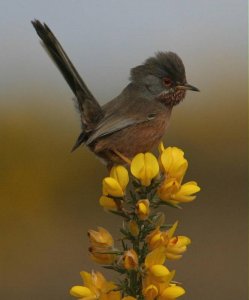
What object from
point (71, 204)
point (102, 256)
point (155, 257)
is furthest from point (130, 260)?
point (71, 204)

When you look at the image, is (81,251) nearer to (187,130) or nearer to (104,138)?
(187,130)

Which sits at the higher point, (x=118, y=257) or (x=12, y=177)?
(x=12, y=177)

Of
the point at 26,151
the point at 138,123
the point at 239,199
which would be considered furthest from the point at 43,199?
the point at 138,123

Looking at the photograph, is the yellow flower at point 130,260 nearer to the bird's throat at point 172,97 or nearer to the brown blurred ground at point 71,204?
the bird's throat at point 172,97

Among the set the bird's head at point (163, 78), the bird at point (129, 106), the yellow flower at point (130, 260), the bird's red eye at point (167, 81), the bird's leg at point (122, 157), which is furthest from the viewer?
the bird's red eye at point (167, 81)

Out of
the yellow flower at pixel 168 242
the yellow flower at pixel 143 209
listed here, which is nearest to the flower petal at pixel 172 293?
the yellow flower at pixel 168 242

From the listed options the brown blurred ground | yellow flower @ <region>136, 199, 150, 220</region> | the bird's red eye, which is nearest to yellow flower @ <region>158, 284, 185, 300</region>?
yellow flower @ <region>136, 199, 150, 220</region>
